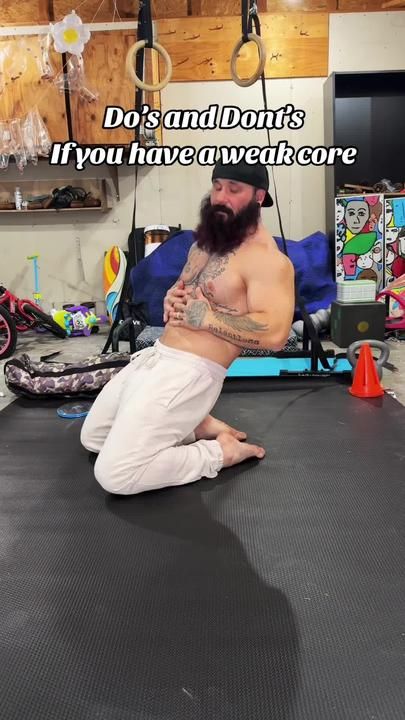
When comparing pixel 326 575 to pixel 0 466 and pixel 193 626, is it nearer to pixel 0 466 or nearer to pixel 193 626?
pixel 193 626

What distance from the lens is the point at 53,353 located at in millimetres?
3812

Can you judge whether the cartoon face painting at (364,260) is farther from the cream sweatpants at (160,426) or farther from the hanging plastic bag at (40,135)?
the cream sweatpants at (160,426)

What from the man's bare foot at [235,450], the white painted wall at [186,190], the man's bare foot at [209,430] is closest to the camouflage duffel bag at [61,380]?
the man's bare foot at [209,430]

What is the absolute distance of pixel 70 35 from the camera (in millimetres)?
4051

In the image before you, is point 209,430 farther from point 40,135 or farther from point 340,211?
point 40,135

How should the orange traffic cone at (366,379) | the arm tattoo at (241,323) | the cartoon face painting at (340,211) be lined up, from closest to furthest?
the arm tattoo at (241,323)
the orange traffic cone at (366,379)
the cartoon face painting at (340,211)

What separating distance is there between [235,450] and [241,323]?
0.45 metres

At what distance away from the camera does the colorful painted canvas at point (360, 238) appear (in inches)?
166

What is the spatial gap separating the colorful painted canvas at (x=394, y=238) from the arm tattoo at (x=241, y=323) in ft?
10.2

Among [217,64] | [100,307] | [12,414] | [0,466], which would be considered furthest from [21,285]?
[0,466]

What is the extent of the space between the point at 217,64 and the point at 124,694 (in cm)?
484

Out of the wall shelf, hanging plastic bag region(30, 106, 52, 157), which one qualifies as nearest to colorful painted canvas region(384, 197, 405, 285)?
the wall shelf

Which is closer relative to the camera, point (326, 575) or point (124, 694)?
point (124, 694)

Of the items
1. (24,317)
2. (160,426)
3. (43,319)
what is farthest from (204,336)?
(24,317)
